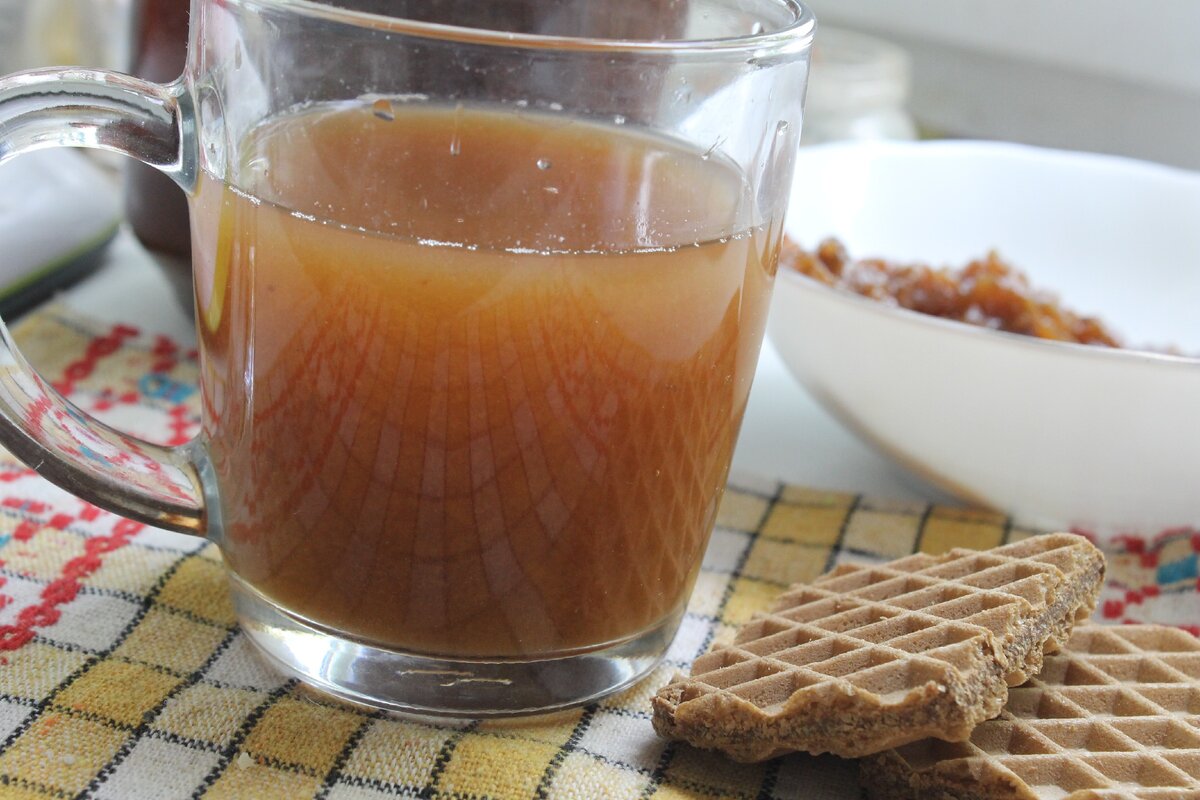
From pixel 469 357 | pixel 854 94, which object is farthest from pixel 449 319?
pixel 854 94

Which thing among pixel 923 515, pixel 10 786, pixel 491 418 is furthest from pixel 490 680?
pixel 923 515

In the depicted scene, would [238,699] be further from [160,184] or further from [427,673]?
[160,184]

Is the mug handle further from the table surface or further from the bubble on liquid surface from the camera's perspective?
the table surface

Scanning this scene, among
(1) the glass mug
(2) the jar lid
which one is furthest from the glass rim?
(2) the jar lid

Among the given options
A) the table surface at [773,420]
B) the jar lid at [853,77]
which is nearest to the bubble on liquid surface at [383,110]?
the table surface at [773,420]

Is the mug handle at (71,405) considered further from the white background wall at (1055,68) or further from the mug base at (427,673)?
the white background wall at (1055,68)

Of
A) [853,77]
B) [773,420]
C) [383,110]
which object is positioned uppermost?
[383,110]
